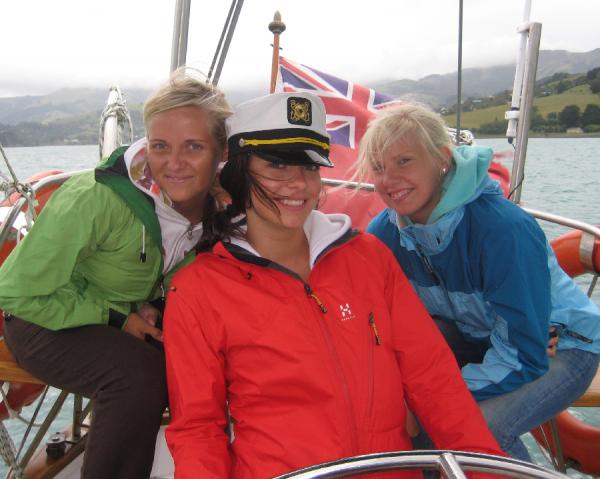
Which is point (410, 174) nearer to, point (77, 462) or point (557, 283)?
point (557, 283)

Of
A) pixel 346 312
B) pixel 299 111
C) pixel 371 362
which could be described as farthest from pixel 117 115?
pixel 371 362

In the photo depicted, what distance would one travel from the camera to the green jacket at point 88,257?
5.45ft

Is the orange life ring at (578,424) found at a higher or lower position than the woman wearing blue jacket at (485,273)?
lower

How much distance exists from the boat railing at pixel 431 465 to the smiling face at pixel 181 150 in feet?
3.93

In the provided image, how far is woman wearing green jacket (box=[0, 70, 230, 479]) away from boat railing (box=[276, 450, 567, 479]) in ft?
3.03

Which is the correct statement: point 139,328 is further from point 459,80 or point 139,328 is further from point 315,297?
point 459,80

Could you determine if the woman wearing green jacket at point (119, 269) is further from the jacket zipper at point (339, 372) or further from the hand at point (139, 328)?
the jacket zipper at point (339, 372)

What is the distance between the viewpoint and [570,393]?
195 centimetres

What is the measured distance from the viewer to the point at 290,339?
143 centimetres

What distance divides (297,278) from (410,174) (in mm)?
628

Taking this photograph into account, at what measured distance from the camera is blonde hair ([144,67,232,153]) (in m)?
1.88

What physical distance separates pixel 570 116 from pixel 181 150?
5.02 metres

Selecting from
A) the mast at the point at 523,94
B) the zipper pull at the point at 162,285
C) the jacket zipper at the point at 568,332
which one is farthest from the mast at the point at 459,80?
the zipper pull at the point at 162,285

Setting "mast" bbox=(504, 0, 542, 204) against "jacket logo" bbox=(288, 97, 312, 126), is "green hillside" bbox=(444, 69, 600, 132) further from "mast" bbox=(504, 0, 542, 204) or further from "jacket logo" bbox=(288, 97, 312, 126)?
"jacket logo" bbox=(288, 97, 312, 126)
